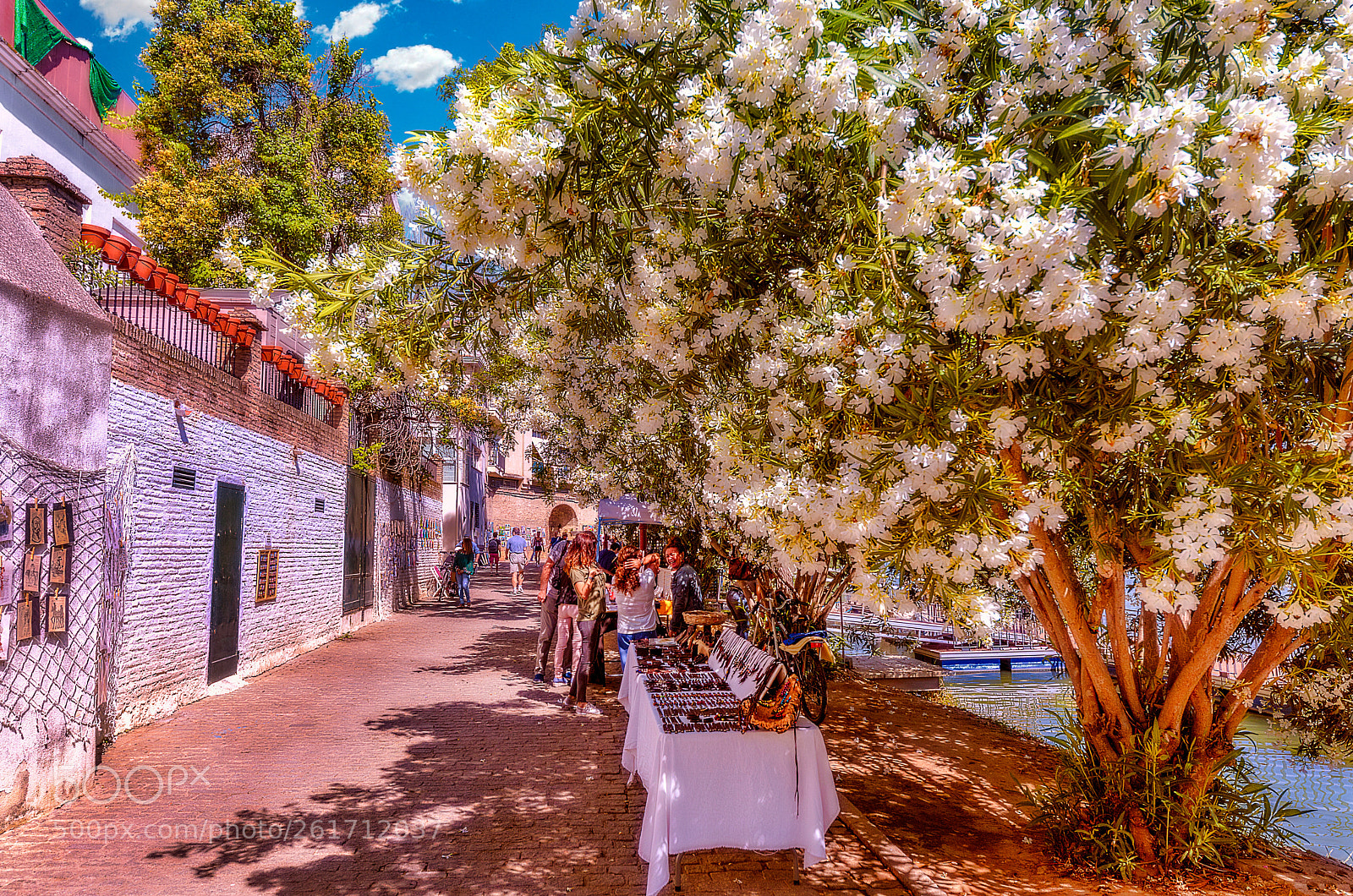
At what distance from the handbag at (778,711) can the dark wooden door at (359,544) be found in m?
13.0

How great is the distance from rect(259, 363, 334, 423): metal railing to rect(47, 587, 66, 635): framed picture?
5948 mm

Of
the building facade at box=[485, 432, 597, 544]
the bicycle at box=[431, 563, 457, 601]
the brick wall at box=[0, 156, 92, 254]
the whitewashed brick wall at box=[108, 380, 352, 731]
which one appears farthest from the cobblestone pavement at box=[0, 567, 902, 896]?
the building facade at box=[485, 432, 597, 544]

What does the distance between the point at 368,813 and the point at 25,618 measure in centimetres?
272

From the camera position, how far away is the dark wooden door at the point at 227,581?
9.84m

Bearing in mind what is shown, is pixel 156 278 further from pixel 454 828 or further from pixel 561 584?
pixel 454 828

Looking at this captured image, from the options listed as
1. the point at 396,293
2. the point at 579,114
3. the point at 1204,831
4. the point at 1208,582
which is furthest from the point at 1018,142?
the point at 1204,831

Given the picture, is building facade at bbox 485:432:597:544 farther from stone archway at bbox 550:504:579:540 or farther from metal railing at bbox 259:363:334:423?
metal railing at bbox 259:363:334:423

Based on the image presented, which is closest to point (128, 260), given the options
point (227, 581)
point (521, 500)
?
point (227, 581)

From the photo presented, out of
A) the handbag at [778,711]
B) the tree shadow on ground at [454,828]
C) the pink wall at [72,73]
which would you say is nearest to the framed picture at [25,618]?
the tree shadow on ground at [454,828]

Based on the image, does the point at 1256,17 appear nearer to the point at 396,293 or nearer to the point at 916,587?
the point at 916,587

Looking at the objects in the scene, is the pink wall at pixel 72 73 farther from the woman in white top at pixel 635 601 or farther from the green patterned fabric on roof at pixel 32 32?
the woman in white top at pixel 635 601

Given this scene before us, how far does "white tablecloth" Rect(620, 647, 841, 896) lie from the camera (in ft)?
15.3

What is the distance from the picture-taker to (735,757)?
4797mm

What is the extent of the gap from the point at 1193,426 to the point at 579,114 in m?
3.30
